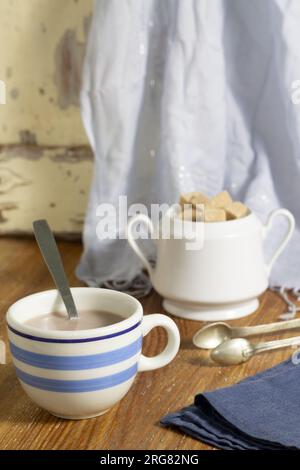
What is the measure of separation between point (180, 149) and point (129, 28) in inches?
7.9

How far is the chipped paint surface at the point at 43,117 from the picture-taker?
4.32 ft

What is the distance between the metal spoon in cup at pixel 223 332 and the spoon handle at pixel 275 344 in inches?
1.3

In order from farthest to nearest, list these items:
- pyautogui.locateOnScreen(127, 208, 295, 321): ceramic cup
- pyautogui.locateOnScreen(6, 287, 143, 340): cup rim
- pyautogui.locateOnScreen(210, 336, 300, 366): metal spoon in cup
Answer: pyautogui.locateOnScreen(127, 208, 295, 321): ceramic cup < pyautogui.locateOnScreen(210, 336, 300, 366): metal spoon in cup < pyautogui.locateOnScreen(6, 287, 143, 340): cup rim

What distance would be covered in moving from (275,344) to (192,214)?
9.4 inches

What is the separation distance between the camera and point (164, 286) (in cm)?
107

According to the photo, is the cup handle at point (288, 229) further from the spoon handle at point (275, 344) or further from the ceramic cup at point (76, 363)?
the ceramic cup at point (76, 363)

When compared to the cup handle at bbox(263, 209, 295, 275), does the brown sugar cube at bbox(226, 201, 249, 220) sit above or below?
above

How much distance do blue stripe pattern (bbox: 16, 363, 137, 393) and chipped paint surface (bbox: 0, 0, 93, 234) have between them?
693mm

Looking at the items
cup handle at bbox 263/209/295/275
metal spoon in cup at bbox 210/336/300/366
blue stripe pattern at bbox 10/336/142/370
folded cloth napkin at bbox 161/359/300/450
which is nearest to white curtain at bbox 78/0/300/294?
cup handle at bbox 263/209/295/275

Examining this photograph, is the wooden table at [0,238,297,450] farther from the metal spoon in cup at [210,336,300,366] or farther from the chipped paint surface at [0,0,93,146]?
the chipped paint surface at [0,0,93,146]

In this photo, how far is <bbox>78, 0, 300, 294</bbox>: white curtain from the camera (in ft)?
3.84

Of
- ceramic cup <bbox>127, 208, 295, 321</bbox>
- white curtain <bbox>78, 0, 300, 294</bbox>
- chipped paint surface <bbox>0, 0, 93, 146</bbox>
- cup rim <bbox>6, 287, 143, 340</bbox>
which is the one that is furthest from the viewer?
chipped paint surface <bbox>0, 0, 93, 146</bbox>

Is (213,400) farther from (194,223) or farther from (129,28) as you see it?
(129,28)

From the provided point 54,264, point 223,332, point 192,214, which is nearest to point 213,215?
point 192,214
